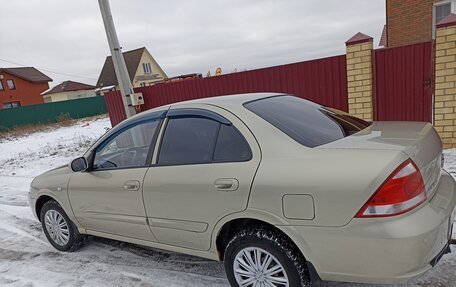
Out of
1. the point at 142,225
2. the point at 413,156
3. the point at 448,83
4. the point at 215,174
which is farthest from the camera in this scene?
the point at 448,83

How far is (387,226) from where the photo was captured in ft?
6.34

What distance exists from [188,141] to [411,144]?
168 centimetres

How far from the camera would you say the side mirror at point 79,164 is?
11.4 ft

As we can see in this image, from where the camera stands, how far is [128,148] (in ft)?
11.4

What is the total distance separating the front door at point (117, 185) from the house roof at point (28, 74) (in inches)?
1828

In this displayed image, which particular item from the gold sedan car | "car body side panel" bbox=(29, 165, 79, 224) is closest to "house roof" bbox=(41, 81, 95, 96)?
"car body side panel" bbox=(29, 165, 79, 224)

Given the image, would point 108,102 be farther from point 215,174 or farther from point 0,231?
point 215,174

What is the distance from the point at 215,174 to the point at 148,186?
0.73 metres

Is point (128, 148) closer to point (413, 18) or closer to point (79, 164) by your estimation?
point (79, 164)

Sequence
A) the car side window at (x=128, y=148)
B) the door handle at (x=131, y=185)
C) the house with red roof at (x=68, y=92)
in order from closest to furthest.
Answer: the door handle at (x=131, y=185) → the car side window at (x=128, y=148) → the house with red roof at (x=68, y=92)

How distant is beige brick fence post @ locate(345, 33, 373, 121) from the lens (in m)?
6.07

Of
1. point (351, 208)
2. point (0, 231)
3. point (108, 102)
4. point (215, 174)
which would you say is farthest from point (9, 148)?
point (351, 208)

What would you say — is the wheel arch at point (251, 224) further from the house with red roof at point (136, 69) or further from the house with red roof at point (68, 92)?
the house with red roof at point (68, 92)

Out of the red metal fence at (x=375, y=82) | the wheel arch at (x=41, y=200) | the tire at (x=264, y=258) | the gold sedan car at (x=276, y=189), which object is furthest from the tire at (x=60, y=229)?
the red metal fence at (x=375, y=82)
